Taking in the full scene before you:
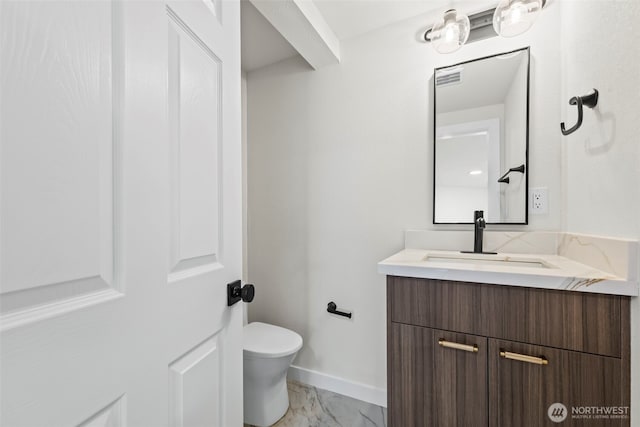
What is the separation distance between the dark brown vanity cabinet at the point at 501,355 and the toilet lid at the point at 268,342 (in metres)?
0.58

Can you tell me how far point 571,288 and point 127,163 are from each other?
1.19 metres

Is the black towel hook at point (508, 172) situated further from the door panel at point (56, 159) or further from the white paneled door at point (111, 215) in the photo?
the door panel at point (56, 159)

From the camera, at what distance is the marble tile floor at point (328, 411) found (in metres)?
1.40

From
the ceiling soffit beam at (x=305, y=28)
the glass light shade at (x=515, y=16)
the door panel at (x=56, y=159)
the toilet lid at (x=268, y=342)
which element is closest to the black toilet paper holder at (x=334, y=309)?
the toilet lid at (x=268, y=342)

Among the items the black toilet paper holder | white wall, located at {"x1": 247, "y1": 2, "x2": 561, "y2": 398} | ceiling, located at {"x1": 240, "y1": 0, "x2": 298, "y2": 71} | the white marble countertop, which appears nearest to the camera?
the white marble countertop

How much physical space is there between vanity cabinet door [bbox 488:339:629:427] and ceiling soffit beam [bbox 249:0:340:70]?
1.63 meters

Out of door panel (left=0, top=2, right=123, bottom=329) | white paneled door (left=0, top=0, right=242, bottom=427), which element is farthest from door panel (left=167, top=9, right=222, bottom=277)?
door panel (left=0, top=2, right=123, bottom=329)

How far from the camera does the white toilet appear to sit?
4.37 feet

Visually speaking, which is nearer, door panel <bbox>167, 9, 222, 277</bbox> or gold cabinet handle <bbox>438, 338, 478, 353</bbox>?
door panel <bbox>167, 9, 222, 277</bbox>

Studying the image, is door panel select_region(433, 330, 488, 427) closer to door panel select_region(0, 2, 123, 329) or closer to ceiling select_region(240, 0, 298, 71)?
door panel select_region(0, 2, 123, 329)

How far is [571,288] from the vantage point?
0.77 m

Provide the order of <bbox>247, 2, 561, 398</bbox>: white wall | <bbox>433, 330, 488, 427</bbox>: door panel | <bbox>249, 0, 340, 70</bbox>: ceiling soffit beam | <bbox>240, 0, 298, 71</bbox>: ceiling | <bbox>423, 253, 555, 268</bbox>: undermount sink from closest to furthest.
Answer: <bbox>433, 330, 488, 427</bbox>: door panel → <bbox>423, 253, 555, 268</bbox>: undermount sink → <bbox>249, 0, 340, 70</bbox>: ceiling soffit beam → <bbox>247, 2, 561, 398</bbox>: white wall → <bbox>240, 0, 298, 71</bbox>: ceiling

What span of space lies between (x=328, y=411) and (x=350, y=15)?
2276mm

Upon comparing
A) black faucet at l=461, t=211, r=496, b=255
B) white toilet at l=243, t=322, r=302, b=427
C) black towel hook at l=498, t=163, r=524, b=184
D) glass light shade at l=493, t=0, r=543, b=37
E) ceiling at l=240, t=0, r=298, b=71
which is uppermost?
ceiling at l=240, t=0, r=298, b=71
